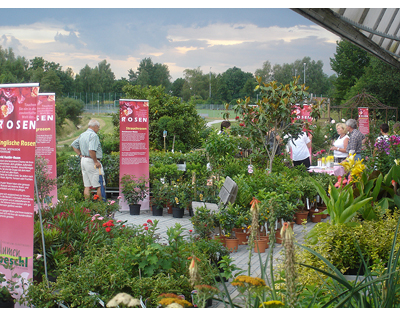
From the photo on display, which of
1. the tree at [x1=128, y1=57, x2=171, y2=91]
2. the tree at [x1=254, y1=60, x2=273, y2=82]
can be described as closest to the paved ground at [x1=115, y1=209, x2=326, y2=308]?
the tree at [x1=128, y1=57, x2=171, y2=91]

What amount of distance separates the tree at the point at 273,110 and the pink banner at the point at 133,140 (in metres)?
2.19

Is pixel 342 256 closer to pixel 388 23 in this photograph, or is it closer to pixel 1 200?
pixel 1 200

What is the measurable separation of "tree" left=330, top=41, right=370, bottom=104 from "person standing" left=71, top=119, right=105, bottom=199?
4087 cm

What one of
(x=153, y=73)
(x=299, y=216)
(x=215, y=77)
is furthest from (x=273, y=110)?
(x=215, y=77)

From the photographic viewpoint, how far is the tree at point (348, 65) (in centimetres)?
4297

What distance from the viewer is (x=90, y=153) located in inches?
275

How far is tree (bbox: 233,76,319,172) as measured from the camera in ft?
20.0

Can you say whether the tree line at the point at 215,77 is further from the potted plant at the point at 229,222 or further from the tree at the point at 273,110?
the potted plant at the point at 229,222

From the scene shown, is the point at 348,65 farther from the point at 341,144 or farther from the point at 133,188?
the point at 133,188

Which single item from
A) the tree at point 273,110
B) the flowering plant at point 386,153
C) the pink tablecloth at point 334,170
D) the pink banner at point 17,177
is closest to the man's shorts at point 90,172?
the tree at point 273,110

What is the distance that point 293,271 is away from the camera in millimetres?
1481

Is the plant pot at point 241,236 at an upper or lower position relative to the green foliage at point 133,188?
lower

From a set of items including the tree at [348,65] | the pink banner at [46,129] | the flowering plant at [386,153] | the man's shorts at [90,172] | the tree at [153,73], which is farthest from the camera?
the tree at [153,73]

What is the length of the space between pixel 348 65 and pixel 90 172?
141 ft
